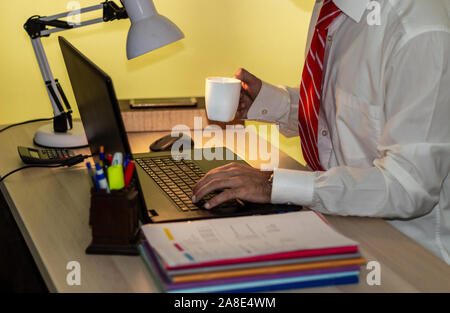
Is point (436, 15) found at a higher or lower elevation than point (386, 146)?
higher

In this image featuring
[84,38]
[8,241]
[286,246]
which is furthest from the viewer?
[84,38]

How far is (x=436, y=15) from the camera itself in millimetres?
1155

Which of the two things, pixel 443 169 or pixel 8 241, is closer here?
pixel 443 169

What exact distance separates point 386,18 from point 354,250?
0.61 m

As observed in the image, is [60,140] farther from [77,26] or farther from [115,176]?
[115,176]

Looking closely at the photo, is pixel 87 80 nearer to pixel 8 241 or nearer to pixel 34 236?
pixel 34 236

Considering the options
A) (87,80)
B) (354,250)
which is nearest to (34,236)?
(87,80)

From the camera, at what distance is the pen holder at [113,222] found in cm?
90

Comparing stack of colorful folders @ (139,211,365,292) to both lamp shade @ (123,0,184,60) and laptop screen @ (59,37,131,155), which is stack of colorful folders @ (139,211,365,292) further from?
lamp shade @ (123,0,184,60)

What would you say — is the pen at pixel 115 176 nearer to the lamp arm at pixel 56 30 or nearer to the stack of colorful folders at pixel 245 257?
the stack of colorful folders at pixel 245 257

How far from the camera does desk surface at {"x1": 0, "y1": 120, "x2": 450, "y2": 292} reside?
85 cm

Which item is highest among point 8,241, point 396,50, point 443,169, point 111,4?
point 111,4

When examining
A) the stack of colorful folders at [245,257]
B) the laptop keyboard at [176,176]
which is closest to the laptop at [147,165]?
the laptop keyboard at [176,176]

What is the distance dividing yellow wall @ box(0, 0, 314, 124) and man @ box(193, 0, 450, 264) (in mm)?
1113
